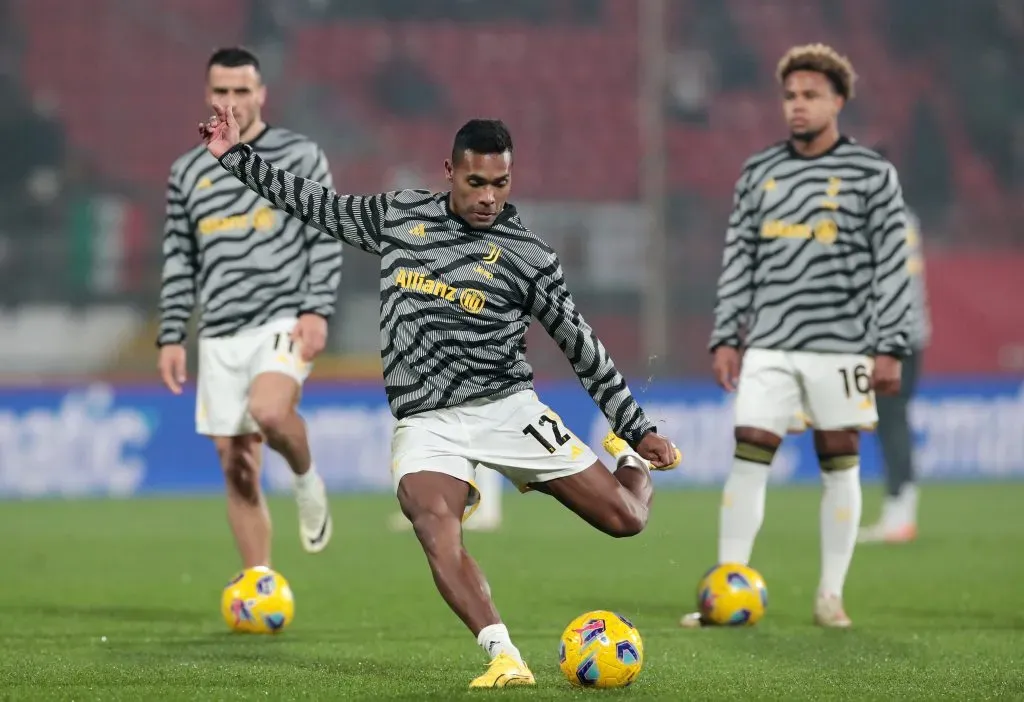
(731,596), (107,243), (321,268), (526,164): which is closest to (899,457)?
(731,596)

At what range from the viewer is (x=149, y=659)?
243 inches

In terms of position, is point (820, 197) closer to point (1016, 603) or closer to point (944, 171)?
point (1016, 603)

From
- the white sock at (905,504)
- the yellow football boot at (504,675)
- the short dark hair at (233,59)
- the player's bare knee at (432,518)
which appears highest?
the short dark hair at (233,59)

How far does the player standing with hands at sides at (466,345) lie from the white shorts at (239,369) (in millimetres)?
1689

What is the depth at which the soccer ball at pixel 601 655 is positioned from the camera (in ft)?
17.6

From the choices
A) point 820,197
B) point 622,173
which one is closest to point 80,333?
point 622,173

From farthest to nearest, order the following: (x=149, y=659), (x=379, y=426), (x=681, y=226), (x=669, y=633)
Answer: (x=681, y=226) < (x=379, y=426) < (x=669, y=633) < (x=149, y=659)

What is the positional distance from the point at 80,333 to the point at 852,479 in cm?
1034

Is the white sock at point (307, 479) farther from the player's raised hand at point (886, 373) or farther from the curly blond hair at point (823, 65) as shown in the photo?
the curly blond hair at point (823, 65)

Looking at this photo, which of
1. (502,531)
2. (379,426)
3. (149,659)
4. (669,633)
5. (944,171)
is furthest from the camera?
(944,171)

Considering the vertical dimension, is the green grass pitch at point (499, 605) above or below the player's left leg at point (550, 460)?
below

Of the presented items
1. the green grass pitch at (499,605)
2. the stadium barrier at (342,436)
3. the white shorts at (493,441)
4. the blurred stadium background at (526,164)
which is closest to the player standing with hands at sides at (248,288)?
the green grass pitch at (499,605)

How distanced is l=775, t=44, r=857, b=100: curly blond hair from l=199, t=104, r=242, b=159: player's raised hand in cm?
263

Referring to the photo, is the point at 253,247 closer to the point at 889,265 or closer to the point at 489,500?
the point at 889,265
